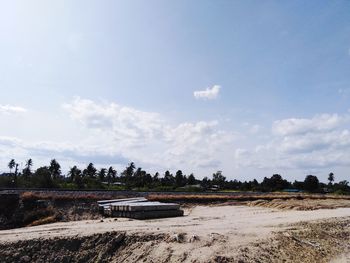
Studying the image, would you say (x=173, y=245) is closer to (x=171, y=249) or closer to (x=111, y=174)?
(x=171, y=249)

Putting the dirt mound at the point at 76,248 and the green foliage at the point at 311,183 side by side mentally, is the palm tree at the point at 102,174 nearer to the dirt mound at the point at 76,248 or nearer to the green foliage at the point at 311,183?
the green foliage at the point at 311,183

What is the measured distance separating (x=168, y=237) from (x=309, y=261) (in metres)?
5.79

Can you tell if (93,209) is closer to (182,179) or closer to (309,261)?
(309,261)

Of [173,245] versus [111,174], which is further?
[111,174]

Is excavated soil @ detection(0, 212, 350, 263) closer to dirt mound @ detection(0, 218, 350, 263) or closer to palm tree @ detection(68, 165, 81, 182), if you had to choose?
dirt mound @ detection(0, 218, 350, 263)

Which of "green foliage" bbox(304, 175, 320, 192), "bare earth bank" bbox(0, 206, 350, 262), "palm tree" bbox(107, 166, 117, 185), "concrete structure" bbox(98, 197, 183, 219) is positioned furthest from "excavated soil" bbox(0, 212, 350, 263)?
"palm tree" bbox(107, 166, 117, 185)

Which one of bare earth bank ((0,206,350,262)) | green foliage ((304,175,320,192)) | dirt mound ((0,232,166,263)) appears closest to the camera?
bare earth bank ((0,206,350,262))

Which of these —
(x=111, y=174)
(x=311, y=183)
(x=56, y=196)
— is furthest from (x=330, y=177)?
(x=56, y=196)

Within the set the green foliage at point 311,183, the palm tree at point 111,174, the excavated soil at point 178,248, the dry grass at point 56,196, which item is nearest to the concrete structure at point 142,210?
the dry grass at point 56,196

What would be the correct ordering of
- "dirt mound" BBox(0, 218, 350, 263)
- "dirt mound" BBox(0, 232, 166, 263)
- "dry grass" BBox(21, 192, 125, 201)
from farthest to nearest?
"dry grass" BBox(21, 192, 125, 201) < "dirt mound" BBox(0, 232, 166, 263) < "dirt mound" BBox(0, 218, 350, 263)

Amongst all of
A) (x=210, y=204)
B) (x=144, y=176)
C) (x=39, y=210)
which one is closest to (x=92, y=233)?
(x=39, y=210)

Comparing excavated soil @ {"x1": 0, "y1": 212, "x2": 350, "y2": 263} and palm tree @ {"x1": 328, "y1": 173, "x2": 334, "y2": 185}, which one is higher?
palm tree @ {"x1": 328, "y1": 173, "x2": 334, "y2": 185}

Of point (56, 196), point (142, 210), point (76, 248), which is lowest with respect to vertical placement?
point (76, 248)

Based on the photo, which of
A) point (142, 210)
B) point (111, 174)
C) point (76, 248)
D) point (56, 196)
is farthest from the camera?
point (111, 174)
